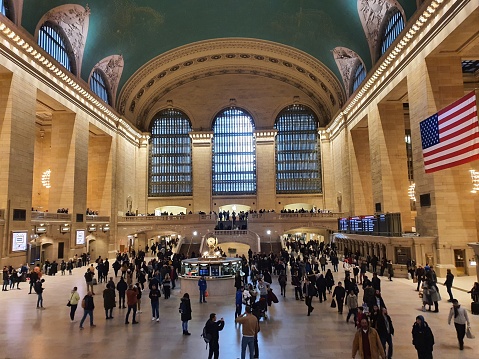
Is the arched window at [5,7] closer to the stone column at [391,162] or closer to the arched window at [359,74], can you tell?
the stone column at [391,162]

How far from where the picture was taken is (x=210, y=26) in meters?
30.3

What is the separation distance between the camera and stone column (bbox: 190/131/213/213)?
3909cm

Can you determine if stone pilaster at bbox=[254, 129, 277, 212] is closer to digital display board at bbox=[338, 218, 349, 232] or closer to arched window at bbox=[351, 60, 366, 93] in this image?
arched window at bbox=[351, 60, 366, 93]

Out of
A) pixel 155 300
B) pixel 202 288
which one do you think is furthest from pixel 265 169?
pixel 155 300

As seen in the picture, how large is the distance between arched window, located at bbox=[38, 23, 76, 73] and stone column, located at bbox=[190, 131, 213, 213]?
1591 centimetres

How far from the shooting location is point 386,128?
24.3m

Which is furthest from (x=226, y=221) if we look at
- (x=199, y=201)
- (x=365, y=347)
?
(x=365, y=347)

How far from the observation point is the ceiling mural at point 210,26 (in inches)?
988

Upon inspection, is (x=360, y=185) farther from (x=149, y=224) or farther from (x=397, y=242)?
(x=149, y=224)

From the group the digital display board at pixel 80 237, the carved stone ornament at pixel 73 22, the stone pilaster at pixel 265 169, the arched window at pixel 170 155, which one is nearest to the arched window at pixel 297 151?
the stone pilaster at pixel 265 169

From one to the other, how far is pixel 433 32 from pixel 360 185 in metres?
14.6

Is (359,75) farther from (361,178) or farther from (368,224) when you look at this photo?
(368,224)

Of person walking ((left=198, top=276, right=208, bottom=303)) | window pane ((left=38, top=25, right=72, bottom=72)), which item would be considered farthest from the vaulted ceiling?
person walking ((left=198, top=276, right=208, bottom=303))

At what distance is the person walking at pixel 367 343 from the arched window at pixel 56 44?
22705mm
